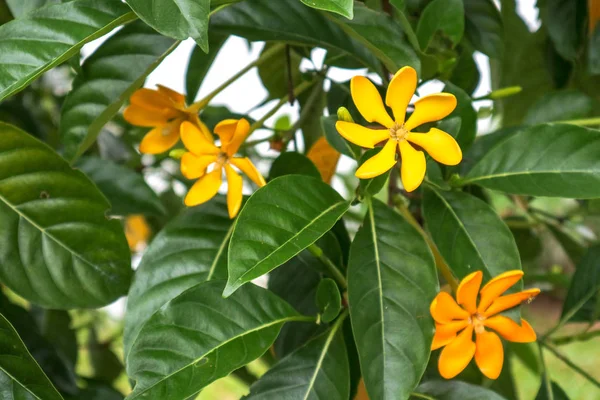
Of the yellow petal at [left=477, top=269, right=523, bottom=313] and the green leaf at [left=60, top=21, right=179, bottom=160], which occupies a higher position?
the green leaf at [left=60, top=21, right=179, bottom=160]

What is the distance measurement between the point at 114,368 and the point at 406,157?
980 mm

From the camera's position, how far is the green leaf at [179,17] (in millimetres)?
481

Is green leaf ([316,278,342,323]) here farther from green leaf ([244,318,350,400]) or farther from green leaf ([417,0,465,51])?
green leaf ([417,0,465,51])

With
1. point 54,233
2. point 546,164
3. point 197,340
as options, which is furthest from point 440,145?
point 54,233

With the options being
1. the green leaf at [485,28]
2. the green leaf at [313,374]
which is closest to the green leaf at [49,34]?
the green leaf at [313,374]

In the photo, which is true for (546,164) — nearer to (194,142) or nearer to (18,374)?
(194,142)

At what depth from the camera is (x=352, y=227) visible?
1331 millimetres

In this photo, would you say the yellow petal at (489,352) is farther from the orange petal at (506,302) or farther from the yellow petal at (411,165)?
the yellow petal at (411,165)

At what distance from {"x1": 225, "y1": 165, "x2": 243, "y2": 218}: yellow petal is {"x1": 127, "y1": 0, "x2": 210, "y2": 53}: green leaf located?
16 centimetres

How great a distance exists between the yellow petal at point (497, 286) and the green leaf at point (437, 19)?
223 mm

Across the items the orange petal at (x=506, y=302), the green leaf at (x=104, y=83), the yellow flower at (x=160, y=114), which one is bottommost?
the orange petal at (x=506, y=302)

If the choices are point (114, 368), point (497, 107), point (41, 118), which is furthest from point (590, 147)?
point (41, 118)

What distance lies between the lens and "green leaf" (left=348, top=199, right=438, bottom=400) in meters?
0.53

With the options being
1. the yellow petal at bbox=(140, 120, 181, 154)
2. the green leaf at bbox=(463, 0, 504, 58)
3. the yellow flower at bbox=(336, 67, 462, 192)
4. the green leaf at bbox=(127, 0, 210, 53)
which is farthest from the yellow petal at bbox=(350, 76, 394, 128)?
the green leaf at bbox=(463, 0, 504, 58)
